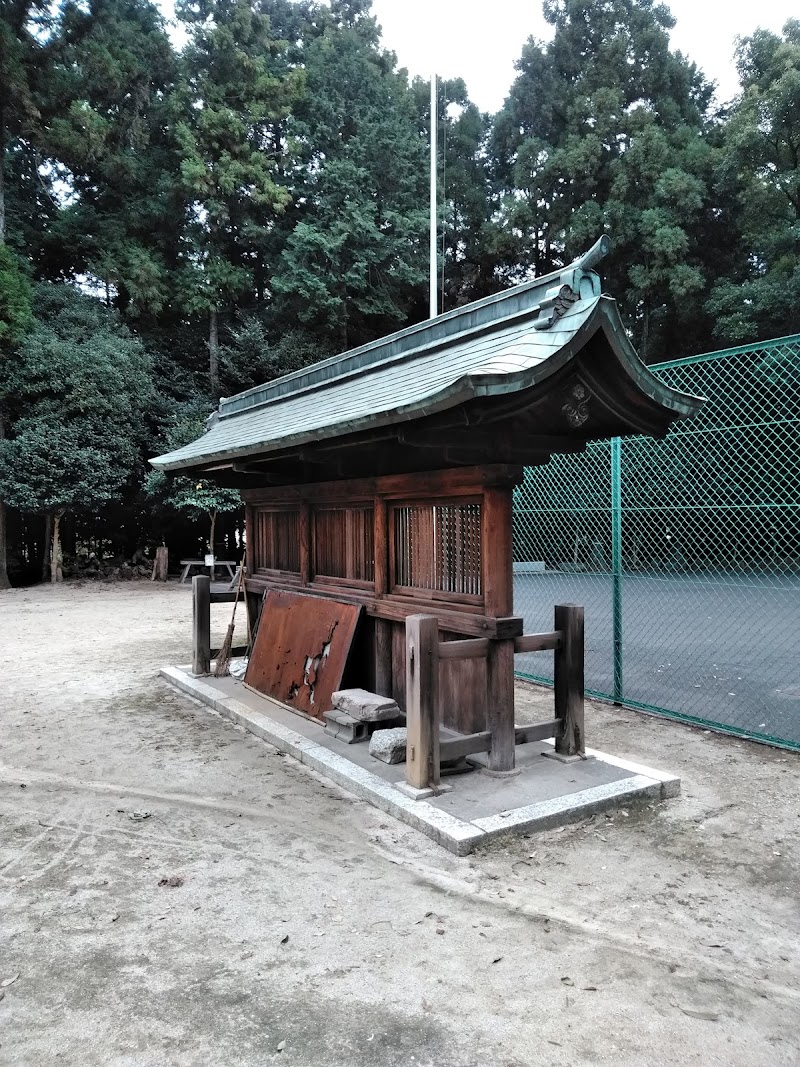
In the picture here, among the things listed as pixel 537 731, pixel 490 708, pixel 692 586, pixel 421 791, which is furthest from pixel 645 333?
pixel 421 791

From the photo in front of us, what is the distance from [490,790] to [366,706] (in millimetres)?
1246

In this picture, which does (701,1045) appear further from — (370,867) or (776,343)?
(776,343)

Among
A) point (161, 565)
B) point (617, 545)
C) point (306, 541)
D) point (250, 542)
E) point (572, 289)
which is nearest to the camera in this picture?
point (572, 289)

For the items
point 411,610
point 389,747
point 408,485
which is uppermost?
point 408,485

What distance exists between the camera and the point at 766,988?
8.18 feet

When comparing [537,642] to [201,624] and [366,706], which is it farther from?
[201,624]

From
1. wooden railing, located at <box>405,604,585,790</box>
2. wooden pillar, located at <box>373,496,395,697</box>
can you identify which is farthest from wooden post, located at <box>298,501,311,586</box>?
wooden railing, located at <box>405,604,585,790</box>

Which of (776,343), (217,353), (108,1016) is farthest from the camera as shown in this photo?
(217,353)

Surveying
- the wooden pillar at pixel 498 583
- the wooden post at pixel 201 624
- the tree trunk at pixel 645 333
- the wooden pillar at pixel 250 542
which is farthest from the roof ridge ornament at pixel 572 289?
the tree trunk at pixel 645 333

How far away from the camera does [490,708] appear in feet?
14.1

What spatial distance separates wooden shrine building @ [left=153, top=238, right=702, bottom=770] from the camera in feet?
12.3

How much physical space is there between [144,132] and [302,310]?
6.50 m

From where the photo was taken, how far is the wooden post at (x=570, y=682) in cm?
462

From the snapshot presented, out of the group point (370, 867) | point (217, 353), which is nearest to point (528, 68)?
point (217, 353)
